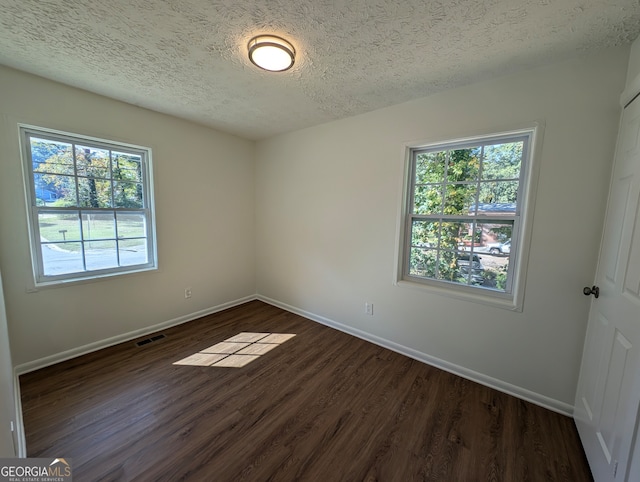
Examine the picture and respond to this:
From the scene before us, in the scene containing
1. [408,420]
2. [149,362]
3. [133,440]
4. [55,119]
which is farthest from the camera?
[149,362]

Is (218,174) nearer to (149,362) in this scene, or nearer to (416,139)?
(149,362)

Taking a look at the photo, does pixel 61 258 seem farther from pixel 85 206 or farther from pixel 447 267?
pixel 447 267

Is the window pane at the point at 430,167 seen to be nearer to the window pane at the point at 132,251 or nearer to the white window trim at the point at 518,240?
the white window trim at the point at 518,240

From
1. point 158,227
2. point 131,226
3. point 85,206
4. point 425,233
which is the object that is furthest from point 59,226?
point 425,233

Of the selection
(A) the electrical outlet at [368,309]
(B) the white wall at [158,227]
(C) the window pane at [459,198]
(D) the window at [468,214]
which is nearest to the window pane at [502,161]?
(D) the window at [468,214]

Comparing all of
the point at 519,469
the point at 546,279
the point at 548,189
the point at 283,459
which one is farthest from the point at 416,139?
the point at 283,459

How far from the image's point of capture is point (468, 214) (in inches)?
87.9

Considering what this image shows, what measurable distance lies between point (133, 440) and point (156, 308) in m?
1.65

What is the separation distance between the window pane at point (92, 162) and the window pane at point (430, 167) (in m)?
3.19

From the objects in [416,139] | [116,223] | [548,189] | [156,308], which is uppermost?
[416,139]

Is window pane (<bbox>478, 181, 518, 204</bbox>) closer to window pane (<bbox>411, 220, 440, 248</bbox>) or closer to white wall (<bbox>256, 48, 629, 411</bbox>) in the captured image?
Answer: white wall (<bbox>256, 48, 629, 411</bbox>)

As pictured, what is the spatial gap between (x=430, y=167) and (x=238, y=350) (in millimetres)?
2712

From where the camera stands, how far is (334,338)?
114 inches

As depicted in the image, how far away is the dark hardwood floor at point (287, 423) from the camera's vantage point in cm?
142
